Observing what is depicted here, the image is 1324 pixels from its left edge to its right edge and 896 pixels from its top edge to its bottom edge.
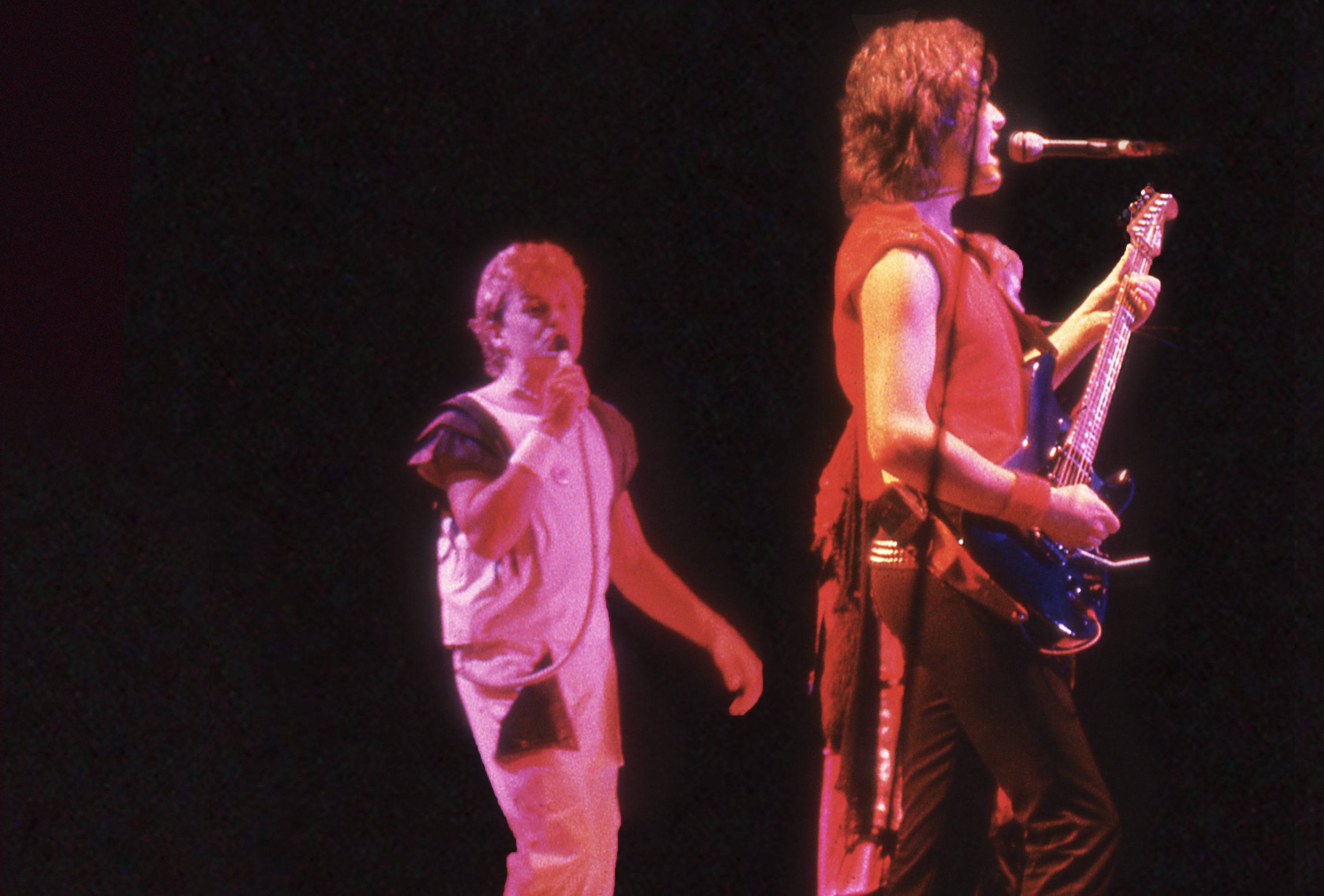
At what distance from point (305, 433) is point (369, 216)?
41 centimetres

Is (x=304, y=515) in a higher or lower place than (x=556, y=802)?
higher

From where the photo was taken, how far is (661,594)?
1707 millimetres

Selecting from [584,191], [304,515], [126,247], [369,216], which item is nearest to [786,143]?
[584,191]

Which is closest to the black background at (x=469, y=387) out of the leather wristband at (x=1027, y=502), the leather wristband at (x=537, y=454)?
the leather wristband at (x=537, y=454)

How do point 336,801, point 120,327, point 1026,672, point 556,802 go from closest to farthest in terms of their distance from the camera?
point 1026,672 < point 556,802 < point 336,801 < point 120,327

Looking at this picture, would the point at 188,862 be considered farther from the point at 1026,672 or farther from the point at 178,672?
the point at 1026,672

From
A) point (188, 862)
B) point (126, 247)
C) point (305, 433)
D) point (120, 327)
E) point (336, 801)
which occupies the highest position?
point (126, 247)

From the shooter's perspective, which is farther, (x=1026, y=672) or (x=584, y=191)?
(x=584, y=191)

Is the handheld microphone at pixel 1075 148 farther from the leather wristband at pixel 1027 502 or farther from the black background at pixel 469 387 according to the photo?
the leather wristband at pixel 1027 502

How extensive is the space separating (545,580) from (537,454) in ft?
0.69

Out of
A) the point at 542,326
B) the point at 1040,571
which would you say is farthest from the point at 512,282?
the point at 1040,571

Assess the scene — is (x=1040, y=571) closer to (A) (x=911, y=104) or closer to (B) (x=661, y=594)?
(B) (x=661, y=594)

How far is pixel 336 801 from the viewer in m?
1.76

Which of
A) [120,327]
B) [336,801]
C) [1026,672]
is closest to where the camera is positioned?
[1026,672]
